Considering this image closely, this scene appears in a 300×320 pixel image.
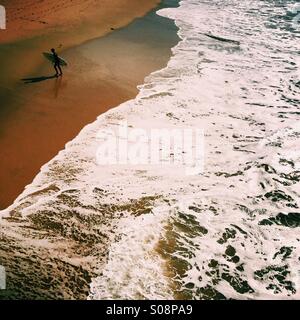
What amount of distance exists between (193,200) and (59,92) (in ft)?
27.6

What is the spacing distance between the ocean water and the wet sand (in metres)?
0.66

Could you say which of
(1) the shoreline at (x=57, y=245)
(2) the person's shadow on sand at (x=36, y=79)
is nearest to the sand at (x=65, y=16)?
(2) the person's shadow on sand at (x=36, y=79)

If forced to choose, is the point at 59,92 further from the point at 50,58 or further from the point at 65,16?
the point at 65,16

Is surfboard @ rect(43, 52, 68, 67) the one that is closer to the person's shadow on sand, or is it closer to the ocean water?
the person's shadow on sand

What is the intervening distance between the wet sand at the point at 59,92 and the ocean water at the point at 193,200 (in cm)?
66

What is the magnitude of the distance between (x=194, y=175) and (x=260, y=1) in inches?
1171

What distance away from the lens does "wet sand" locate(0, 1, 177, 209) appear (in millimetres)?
12461

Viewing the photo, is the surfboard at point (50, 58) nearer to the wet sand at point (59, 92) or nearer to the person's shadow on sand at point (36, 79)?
the wet sand at point (59, 92)

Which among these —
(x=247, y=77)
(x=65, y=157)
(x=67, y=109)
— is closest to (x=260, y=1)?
(x=247, y=77)

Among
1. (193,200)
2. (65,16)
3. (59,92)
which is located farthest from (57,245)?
(65,16)

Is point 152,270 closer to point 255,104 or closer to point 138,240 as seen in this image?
point 138,240

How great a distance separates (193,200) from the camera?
11508mm

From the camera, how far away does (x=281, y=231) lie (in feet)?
35.2

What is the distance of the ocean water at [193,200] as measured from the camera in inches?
366
